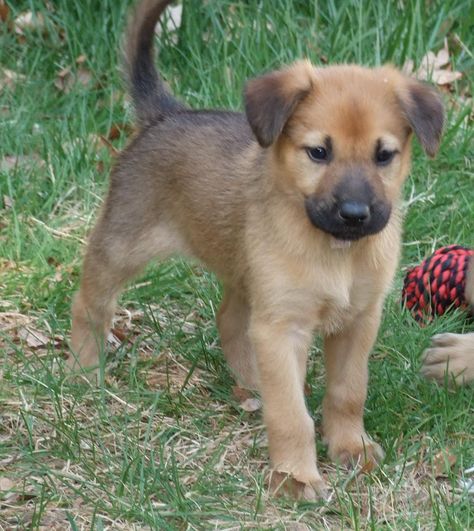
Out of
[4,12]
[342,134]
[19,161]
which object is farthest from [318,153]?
[4,12]

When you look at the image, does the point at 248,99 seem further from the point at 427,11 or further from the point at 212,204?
the point at 427,11

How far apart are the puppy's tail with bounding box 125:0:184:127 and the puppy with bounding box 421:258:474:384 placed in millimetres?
1368

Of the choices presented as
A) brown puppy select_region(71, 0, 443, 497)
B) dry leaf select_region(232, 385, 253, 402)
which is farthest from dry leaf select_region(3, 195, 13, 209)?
dry leaf select_region(232, 385, 253, 402)

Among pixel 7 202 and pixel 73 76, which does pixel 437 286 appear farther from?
pixel 73 76

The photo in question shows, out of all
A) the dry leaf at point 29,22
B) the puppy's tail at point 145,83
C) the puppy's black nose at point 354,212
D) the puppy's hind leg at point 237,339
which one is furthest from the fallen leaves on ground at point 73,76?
the puppy's black nose at point 354,212

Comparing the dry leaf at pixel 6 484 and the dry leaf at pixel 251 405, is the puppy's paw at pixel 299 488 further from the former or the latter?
the dry leaf at pixel 6 484

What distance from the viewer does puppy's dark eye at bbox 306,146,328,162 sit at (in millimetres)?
3891

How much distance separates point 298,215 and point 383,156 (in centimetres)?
35

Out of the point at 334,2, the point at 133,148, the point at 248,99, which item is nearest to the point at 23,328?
the point at 133,148

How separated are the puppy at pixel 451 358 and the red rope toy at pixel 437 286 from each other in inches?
13.2

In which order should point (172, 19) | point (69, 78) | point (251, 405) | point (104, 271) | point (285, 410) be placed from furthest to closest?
point (172, 19) < point (69, 78) < point (104, 271) < point (251, 405) < point (285, 410)

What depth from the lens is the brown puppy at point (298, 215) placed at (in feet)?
12.7

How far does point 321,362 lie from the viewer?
16.3 ft

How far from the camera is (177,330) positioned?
16.8ft
